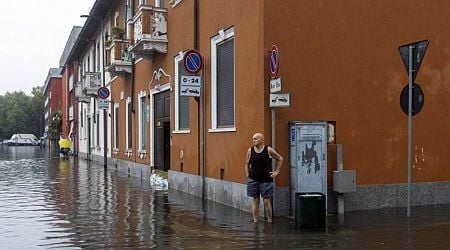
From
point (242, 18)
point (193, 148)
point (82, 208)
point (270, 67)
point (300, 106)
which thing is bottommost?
point (82, 208)

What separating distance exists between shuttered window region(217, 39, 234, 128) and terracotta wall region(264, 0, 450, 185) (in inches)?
77.8

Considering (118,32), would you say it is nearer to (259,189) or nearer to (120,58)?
(120,58)

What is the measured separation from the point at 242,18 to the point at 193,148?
14.1 ft

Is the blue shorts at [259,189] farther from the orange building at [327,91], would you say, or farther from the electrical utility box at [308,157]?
the electrical utility box at [308,157]

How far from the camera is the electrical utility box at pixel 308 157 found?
11078mm

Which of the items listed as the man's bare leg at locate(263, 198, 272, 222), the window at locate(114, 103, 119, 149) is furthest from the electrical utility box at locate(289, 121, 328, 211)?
the window at locate(114, 103, 119, 149)

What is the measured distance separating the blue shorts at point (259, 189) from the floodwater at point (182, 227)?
0.53m

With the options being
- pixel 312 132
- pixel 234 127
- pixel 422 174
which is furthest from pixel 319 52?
pixel 422 174

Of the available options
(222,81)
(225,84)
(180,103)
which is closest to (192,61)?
(222,81)

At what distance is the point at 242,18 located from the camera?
12.2 meters

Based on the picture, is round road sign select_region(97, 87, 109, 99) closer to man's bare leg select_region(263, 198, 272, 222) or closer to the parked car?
man's bare leg select_region(263, 198, 272, 222)

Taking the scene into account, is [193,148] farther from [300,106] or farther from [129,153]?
[129,153]

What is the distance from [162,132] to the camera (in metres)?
19.4

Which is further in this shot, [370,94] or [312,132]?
[370,94]
